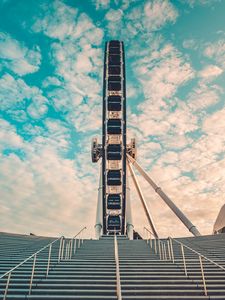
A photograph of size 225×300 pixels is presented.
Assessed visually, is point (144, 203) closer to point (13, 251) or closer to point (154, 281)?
point (13, 251)

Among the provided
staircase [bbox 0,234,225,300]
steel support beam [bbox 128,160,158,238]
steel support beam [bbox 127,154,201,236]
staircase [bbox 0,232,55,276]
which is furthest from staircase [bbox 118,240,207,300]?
steel support beam [bbox 128,160,158,238]

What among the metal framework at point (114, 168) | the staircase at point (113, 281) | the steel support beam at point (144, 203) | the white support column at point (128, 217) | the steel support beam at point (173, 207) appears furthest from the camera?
the metal framework at point (114, 168)

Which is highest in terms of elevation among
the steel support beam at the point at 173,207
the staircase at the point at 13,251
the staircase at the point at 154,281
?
the steel support beam at the point at 173,207

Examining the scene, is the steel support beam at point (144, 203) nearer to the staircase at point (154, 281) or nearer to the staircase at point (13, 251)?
the staircase at point (13, 251)

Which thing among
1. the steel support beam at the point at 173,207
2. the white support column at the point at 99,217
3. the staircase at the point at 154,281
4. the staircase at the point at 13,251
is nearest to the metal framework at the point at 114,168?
the white support column at the point at 99,217

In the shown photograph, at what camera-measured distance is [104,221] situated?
3031 centimetres

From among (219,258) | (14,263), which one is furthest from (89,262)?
(219,258)

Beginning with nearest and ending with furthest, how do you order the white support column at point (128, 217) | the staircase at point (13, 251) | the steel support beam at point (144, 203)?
the staircase at point (13, 251) → the steel support beam at point (144, 203) → the white support column at point (128, 217)

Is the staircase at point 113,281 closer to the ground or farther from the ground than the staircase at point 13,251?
closer to the ground

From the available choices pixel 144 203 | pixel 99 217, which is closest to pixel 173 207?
pixel 144 203

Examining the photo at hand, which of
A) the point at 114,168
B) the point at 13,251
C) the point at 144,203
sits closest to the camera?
the point at 13,251

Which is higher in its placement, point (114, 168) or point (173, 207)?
point (114, 168)

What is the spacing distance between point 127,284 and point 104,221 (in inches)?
986

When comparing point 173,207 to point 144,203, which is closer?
point 173,207
